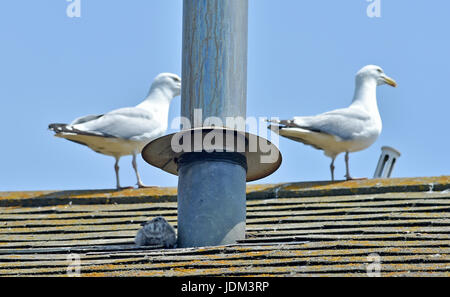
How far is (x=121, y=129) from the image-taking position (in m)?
9.62

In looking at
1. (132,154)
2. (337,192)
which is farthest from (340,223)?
(132,154)

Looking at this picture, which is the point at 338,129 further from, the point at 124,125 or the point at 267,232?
the point at 267,232

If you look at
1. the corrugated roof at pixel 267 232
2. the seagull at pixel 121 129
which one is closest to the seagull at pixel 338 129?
the seagull at pixel 121 129

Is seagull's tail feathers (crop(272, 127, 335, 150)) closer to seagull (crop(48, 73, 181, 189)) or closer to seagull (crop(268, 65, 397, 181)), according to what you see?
seagull (crop(268, 65, 397, 181))

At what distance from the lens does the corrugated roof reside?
5.27m

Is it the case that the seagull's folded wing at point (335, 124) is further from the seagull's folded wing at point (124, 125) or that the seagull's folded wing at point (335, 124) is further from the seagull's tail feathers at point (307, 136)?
the seagull's folded wing at point (124, 125)

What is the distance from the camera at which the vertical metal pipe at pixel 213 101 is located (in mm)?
5754

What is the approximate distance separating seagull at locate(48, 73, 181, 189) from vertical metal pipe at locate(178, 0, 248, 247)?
360cm

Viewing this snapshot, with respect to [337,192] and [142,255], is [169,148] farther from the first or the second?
[337,192]

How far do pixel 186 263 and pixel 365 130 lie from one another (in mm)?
4519

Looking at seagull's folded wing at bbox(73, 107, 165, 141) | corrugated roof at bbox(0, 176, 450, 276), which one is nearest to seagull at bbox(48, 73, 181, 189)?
seagull's folded wing at bbox(73, 107, 165, 141)

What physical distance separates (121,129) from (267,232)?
139 inches

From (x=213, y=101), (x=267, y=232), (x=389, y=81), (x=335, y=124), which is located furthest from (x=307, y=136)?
(x=213, y=101)
